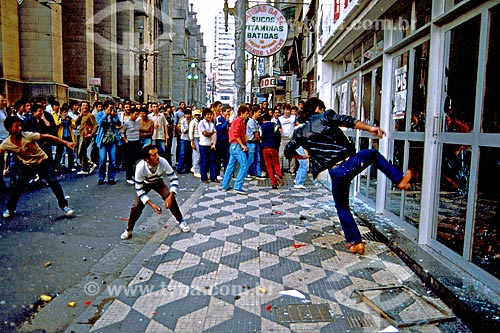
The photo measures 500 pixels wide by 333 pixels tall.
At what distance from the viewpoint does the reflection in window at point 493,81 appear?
4062 mm

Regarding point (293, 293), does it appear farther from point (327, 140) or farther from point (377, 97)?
point (377, 97)

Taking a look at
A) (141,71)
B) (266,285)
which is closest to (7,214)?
(266,285)

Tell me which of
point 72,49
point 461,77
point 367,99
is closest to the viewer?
point 461,77

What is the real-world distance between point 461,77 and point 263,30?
8223mm

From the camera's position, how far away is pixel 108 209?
7965 mm

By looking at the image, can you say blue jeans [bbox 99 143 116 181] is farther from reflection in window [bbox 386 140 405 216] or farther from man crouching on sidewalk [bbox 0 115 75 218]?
reflection in window [bbox 386 140 405 216]

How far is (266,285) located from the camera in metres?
4.43

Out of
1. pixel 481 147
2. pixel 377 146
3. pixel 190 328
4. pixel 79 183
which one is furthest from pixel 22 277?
pixel 79 183

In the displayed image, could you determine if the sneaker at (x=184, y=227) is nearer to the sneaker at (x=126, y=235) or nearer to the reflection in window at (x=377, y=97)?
the sneaker at (x=126, y=235)

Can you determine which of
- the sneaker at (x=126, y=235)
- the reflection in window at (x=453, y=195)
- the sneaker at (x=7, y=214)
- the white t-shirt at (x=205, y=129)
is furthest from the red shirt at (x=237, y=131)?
the reflection in window at (x=453, y=195)

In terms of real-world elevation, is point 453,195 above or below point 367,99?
A: below

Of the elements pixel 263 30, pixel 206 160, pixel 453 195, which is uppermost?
pixel 263 30

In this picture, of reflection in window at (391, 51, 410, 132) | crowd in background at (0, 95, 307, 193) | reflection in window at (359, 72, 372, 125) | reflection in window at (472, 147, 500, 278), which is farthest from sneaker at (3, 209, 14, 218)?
reflection in window at (472, 147, 500, 278)

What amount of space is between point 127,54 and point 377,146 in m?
35.6
